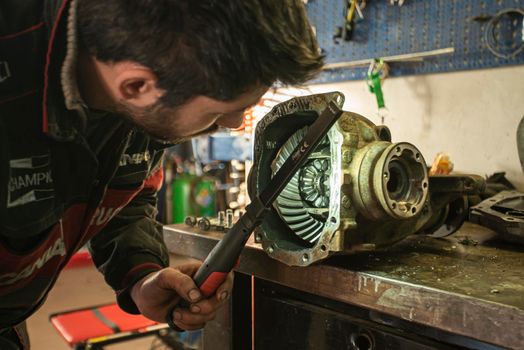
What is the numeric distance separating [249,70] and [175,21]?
100 mm

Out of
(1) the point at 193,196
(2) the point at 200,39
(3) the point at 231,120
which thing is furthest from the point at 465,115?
(1) the point at 193,196

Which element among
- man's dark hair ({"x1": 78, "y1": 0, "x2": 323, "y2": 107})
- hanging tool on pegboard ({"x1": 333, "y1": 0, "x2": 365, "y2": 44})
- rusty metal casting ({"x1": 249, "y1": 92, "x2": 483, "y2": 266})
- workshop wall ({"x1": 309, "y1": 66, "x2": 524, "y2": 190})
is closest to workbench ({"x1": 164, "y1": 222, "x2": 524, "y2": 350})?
rusty metal casting ({"x1": 249, "y1": 92, "x2": 483, "y2": 266})

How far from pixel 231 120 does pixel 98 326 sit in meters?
1.14

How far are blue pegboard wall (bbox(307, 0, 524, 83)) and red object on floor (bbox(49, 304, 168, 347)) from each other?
106 cm

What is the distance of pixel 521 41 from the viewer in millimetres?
1372

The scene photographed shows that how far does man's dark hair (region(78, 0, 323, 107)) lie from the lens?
20.4 inches

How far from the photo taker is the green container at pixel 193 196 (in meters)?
3.66

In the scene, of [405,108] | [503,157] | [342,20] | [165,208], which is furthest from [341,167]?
[165,208]

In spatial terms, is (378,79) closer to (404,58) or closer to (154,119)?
(404,58)

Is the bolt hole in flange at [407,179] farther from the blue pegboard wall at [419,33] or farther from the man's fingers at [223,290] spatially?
the blue pegboard wall at [419,33]

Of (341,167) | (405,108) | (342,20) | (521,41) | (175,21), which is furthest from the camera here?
(342,20)

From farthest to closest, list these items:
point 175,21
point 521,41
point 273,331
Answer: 1. point 521,41
2. point 273,331
3. point 175,21

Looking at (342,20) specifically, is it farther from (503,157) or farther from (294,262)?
(294,262)

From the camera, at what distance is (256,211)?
0.71m
